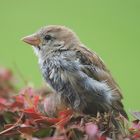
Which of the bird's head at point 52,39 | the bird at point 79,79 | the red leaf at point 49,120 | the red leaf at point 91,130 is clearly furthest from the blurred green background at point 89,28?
the red leaf at point 91,130

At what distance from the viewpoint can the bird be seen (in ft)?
14.1

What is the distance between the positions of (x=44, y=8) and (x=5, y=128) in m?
8.23

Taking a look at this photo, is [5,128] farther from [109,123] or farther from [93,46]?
[93,46]

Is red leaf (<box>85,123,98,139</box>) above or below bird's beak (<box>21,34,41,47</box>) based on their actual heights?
below

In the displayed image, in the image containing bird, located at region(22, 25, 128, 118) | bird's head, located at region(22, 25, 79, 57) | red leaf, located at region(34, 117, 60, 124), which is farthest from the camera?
bird's head, located at region(22, 25, 79, 57)

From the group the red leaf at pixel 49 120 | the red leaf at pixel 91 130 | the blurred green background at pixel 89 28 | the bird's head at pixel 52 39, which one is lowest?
the blurred green background at pixel 89 28

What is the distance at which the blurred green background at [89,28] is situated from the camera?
8398 millimetres

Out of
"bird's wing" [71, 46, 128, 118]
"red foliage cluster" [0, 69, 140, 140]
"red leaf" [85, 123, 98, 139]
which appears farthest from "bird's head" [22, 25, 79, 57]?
"red leaf" [85, 123, 98, 139]

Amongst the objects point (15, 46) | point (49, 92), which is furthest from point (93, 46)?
point (49, 92)

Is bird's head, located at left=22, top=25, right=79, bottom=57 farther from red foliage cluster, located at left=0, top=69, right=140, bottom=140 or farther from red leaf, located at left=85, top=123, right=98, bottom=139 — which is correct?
red leaf, located at left=85, top=123, right=98, bottom=139

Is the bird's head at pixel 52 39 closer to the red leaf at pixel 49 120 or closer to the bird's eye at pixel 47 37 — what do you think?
the bird's eye at pixel 47 37

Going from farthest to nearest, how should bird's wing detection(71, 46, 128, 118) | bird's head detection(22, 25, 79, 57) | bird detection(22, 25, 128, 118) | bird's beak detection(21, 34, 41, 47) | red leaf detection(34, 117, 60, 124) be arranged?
bird's beak detection(21, 34, 41, 47), bird's head detection(22, 25, 79, 57), bird's wing detection(71, 46, 128, 118), bird detection(22, 25, 128, 118), red leaf detection(34, 117, 60, 124)

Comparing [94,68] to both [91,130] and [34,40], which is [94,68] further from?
[91,130]

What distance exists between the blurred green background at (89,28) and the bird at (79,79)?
2.87 m
